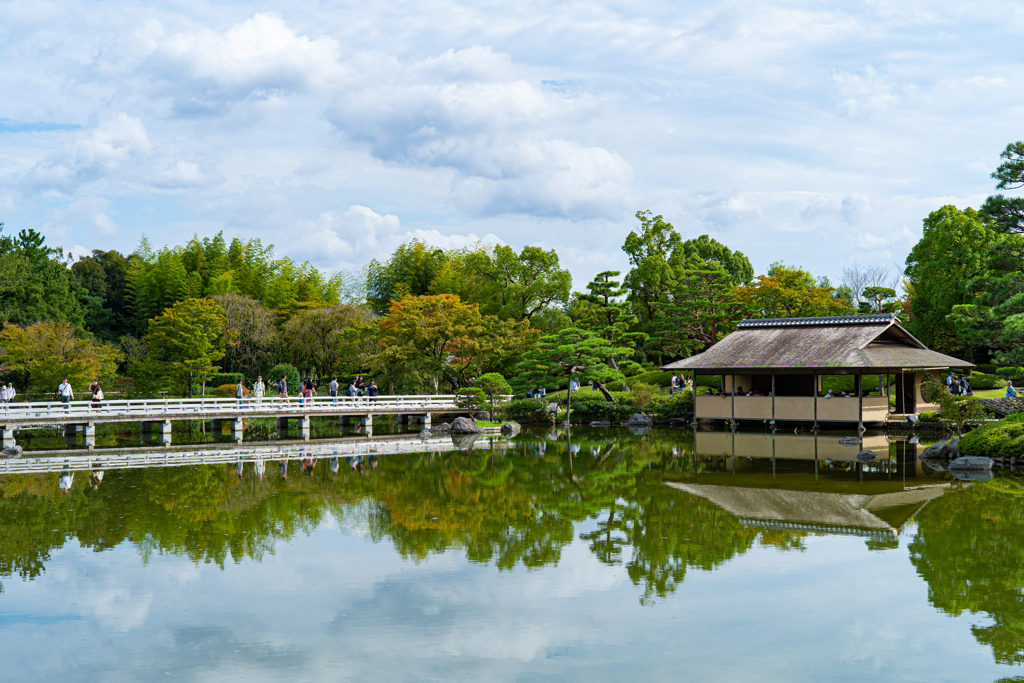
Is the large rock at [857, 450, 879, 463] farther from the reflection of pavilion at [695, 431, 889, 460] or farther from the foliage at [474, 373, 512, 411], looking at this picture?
the foliage at [474, 373, 512, 411]

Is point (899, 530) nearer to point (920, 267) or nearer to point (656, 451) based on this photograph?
point (656, 451)

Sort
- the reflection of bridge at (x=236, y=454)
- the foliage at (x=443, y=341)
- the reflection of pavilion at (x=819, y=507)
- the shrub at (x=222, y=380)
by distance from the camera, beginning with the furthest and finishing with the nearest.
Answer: the shrub at (x=222, y=380) → the foliage at (x=443, y=341) → the reflection of bridge at (x=236, y=454) → the reflection of pavilion at (x=819, y=507)

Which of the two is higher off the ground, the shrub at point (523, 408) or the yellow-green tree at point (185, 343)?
the yellow-green tree at point (185, 343)

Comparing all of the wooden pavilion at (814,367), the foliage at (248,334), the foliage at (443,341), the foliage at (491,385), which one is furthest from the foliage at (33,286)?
the wooden pavilion at (814,367)

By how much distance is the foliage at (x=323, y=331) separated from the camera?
137 ft

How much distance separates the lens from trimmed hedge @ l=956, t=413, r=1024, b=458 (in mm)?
18219

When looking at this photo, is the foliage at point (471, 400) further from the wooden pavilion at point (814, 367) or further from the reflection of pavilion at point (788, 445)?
the reflection of pavilion at point (788, 445)

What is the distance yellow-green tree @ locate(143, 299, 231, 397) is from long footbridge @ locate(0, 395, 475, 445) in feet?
15.8

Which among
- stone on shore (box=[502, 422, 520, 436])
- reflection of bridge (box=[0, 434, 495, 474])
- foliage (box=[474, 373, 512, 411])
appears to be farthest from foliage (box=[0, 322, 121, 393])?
stone on shore (box=[502, 422, 520, 436])

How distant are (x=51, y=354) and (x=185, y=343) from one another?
213 inches

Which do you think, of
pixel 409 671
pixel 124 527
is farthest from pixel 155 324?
pixel 409 671

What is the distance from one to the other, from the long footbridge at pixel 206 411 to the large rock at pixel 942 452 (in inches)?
689

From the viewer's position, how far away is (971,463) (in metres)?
17.9

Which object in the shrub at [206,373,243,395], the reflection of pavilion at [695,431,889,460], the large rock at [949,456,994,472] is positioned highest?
the shrub at [206,373,243,395]
